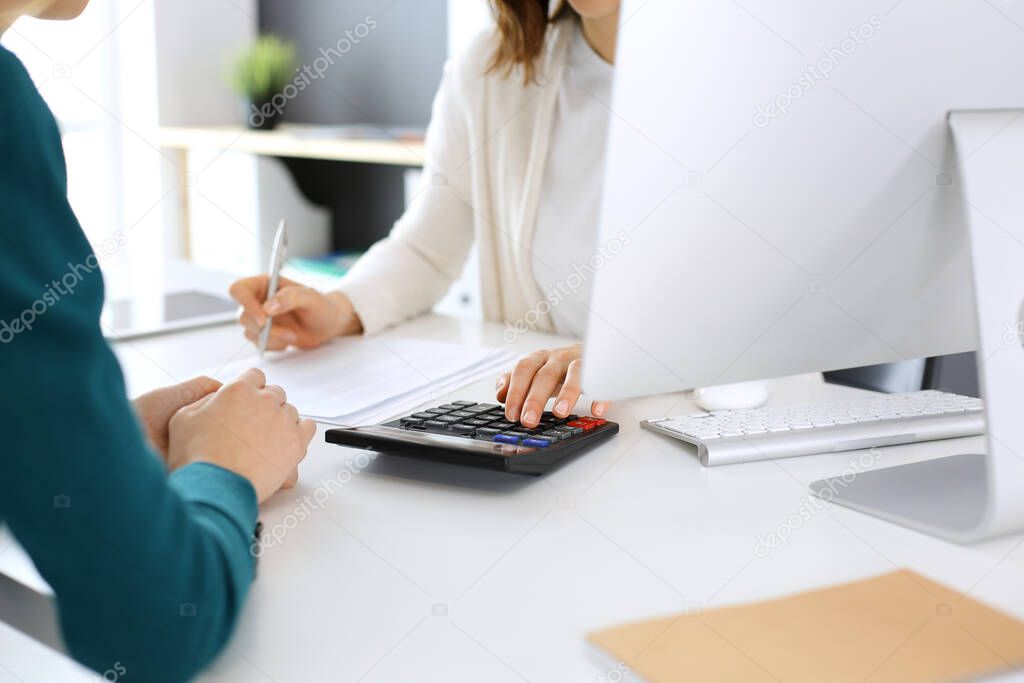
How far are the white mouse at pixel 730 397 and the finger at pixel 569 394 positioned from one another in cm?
15

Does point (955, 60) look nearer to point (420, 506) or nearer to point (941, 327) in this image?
point (941, 327)

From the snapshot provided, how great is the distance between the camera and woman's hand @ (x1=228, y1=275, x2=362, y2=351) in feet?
3.88

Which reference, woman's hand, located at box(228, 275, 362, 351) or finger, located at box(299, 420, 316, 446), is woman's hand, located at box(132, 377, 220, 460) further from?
woman's hand, located at box(228, 275, 362, 351)

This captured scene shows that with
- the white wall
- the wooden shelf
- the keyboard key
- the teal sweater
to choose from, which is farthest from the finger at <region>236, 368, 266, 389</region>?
the white wall

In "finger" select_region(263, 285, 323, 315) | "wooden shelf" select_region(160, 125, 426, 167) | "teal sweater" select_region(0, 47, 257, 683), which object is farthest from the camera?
"wooden shelf" select_region(160, 125, 426, 167)

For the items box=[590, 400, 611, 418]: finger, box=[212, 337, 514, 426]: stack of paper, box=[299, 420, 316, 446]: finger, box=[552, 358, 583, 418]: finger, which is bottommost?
box=[212, 337, 514, 426]: stack of paper

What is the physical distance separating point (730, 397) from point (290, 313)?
1.92 ft

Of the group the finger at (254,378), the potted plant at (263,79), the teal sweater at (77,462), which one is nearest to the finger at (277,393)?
the finger at (254,378)

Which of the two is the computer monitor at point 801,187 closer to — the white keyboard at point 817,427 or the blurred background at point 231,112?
the white keyboard at point 817,427

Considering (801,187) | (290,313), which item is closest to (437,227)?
(290,313)

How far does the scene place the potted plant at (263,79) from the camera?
3752mm

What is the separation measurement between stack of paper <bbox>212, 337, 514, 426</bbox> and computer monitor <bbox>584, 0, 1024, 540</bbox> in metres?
0.37

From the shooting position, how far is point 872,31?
2.01 feet

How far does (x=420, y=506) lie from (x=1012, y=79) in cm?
53
